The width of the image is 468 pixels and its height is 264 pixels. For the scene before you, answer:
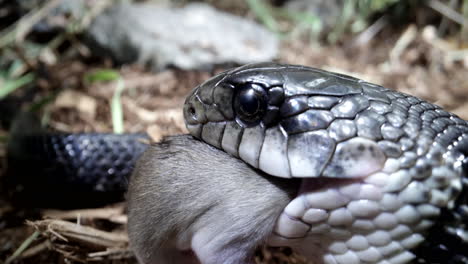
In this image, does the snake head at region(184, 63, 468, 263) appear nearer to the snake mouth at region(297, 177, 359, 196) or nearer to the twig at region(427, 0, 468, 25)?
the snake mouth at region(297, 177, 359, 196)

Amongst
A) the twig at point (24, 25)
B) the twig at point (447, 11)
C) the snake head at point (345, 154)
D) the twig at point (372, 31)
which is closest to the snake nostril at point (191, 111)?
the snake head at point (345, 154)

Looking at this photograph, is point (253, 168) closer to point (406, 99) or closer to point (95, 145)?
point (406, 99)

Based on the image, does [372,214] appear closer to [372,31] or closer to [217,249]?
[217,249]

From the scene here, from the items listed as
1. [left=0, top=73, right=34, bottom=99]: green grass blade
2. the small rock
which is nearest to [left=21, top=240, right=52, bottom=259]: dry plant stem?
[left=0, top=73, right=34, bottom=99]: green grass blade

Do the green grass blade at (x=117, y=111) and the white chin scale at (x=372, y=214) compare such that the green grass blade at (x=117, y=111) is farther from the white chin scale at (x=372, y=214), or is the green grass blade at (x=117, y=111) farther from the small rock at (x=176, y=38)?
the white chin scale at (x=372, y=214)

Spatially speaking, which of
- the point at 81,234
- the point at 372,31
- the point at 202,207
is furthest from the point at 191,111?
the point at 372,31

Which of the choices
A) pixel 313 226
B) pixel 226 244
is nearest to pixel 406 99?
pixel 313 226

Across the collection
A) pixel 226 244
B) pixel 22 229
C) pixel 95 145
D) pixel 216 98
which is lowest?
pixel 22 229
